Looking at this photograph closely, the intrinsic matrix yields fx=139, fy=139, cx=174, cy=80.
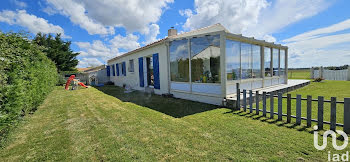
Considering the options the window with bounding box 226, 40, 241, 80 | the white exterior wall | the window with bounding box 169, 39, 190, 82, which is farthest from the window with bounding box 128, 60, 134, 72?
the window with bounding box 226, 40, 241, 80

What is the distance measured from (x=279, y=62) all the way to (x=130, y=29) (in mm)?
15475

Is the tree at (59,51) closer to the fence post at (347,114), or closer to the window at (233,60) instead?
the window at (233,60)

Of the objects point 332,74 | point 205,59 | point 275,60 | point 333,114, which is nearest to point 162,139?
point 333,114

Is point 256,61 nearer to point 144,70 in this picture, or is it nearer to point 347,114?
point 347,114

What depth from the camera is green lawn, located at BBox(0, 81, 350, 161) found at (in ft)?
7.92

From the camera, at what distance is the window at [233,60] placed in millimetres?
6109

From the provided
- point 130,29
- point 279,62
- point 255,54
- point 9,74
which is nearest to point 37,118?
point 9,74

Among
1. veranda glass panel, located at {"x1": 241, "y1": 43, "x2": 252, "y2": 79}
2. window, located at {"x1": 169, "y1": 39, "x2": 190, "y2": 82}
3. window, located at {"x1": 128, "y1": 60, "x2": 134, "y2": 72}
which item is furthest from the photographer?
window, located at {"x1": 128, "y1": 60, "x2": 134, "y2": 72}

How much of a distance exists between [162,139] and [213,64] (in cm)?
411

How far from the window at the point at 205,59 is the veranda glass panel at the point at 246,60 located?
5.96 feet

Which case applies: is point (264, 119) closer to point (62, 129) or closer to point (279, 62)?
point (62, 129)

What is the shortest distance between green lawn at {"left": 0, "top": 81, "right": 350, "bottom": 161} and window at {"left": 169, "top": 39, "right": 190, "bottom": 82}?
3.21m

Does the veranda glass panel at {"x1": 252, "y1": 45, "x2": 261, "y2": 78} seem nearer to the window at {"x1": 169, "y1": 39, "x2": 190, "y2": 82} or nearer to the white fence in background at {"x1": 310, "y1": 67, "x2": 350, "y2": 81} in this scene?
the window at {"x1": 169, "y1": 39, "x2": 190, "y2": 82}

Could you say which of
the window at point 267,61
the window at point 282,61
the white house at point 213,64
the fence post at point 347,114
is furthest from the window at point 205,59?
the window at point 282,61
